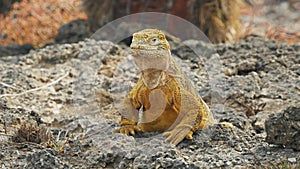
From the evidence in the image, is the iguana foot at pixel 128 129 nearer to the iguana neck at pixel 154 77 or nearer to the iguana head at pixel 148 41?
the iguana neck at pixel 154 77

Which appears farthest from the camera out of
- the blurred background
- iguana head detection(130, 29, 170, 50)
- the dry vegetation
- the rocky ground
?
the dry vegetation

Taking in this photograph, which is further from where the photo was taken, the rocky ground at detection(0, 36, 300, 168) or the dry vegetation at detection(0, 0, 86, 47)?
the dry vegetation at detection(0, 0, 86, 47)

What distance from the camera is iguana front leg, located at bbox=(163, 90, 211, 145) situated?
437 centimetres

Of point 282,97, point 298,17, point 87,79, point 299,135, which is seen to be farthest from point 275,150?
point 298,17

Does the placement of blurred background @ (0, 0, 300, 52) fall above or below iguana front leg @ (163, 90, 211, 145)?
above

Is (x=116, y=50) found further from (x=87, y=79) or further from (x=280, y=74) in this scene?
(x=280, y=74)

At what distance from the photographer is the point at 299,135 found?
4.29m

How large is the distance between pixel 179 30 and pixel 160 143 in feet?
11.2

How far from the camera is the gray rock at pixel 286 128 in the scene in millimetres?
4277

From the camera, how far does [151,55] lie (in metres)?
4.20

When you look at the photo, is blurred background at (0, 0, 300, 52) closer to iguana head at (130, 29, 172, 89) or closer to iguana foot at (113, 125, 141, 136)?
iguana foot at (113, 125, 141, 136)

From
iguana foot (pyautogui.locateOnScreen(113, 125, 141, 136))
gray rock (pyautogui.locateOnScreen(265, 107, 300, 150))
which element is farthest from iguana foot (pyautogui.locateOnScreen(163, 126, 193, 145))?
gray rock (pyautogui.locateOnScreen(265, 107, 300, 150))

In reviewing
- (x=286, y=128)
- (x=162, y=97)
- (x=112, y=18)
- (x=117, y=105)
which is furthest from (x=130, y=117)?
(x=112, y=18)

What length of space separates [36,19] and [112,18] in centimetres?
144
